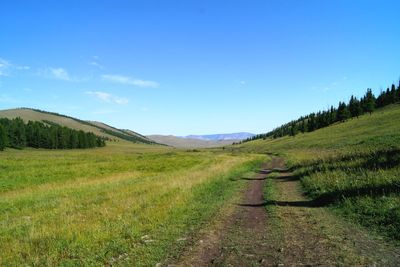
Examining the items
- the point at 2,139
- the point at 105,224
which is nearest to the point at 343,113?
the point at 2,139

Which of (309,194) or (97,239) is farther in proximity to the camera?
(309,194)

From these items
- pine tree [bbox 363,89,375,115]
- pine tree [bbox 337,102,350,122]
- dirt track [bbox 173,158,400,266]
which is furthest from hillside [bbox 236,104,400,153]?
dirt track [bbox 173,158,400,266]

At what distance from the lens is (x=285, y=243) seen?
360 inches

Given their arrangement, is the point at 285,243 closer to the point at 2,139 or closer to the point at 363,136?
the point at 363,136

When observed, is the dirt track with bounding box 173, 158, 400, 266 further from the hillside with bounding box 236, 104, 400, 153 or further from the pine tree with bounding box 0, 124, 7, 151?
the pine tree with bounding box 0, 124, 7, 151

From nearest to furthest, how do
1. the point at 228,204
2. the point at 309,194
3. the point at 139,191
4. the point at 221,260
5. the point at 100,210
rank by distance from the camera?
1. the point at 221,260
2. the point at 100,210
3. the point at 228,204
4. the point at 309,194
5. the point at 139,191

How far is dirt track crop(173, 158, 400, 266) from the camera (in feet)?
25.2

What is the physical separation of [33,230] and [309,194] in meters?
13.0

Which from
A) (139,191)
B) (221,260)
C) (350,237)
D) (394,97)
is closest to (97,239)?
(221,260)

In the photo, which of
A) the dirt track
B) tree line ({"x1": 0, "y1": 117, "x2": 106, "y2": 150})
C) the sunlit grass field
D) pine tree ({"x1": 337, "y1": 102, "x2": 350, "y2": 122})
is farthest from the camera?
tree line ({"x1": 0, "y1": 117, "x2": 106, "y2": 150})

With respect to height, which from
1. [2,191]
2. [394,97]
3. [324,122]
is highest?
[394,97]

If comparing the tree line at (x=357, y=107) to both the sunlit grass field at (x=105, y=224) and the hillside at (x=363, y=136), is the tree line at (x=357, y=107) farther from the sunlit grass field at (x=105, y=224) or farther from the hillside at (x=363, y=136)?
the sunlit grass field at (x=105, y=224)

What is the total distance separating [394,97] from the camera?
129375 mm

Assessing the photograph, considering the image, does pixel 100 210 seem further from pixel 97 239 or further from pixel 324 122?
pixel 324 122
